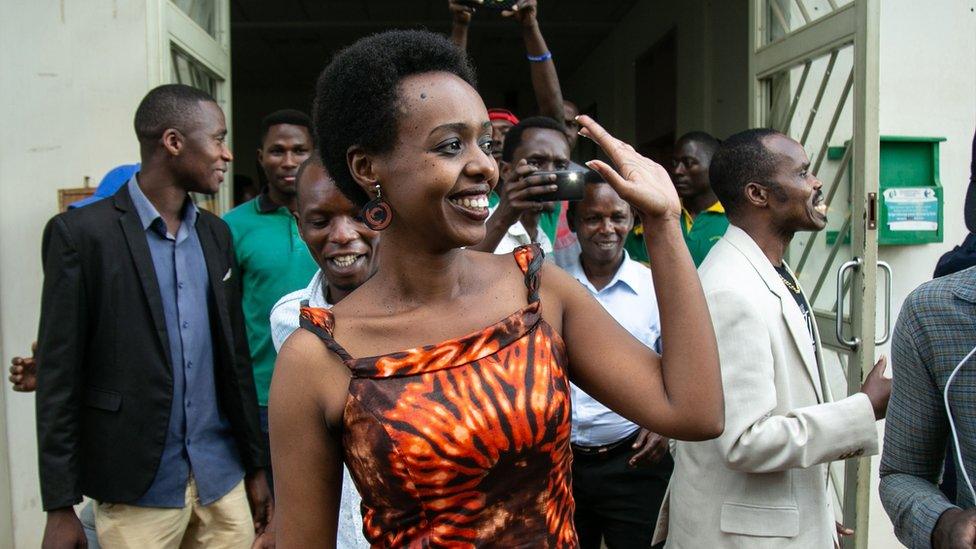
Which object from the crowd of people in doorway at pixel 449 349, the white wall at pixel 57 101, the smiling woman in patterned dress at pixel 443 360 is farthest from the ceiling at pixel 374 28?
the smiling woman in patterned dress at pixel 443 360

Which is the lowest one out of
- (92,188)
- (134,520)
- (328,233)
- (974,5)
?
(134,520)

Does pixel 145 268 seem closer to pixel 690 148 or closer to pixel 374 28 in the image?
pixel 690 148

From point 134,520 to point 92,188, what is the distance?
1734mm

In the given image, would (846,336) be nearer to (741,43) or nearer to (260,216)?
(260,216)

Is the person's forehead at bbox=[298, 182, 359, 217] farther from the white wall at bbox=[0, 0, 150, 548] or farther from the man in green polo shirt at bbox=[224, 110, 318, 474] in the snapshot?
the white wall at bbox=[0, 0, 150, 548]

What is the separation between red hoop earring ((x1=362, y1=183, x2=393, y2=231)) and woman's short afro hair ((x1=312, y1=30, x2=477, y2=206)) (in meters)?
0.08

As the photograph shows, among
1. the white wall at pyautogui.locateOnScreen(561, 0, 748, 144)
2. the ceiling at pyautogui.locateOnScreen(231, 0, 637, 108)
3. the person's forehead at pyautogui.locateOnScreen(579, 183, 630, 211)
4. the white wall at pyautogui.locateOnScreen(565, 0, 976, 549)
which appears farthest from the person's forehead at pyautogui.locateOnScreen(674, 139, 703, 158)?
the ceiling at pyautogui.locateOnScreen(231, 0, 637, 108)

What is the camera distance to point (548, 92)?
3.64 m

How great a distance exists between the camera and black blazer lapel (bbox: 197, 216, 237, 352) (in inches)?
113

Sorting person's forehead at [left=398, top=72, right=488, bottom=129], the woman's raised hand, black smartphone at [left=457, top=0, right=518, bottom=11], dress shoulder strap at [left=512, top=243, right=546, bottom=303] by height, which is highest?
black smartphone at [left=457, top=0, right=518, bottom=11]

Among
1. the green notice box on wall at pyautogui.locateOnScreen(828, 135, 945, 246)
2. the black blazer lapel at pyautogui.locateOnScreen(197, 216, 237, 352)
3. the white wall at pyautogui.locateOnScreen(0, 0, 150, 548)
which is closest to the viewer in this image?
the black blazer lapel at pyautogui.locateOnScreen(197, 216, 237, 352)

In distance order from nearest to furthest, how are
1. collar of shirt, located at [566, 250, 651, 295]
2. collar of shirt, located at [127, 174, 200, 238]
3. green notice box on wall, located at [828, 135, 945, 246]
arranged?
collar of shirt, located at [127, 174, 200, 238] → collar of shirt, located at [566, 250, 651, 295] → green notice box on wall, located at [828, 135, 945, 246]

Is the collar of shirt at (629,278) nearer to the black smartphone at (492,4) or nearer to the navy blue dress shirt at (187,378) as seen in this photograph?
the black smartphone at (492,4)

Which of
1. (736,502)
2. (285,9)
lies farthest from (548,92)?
(285,9)
